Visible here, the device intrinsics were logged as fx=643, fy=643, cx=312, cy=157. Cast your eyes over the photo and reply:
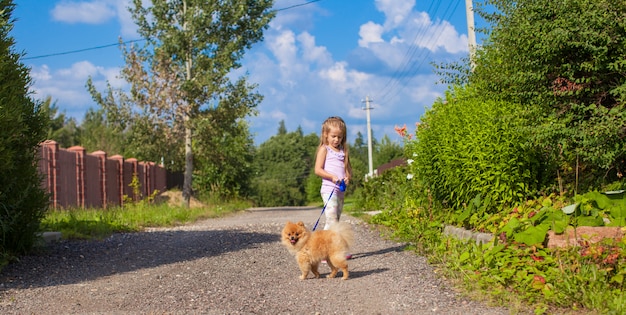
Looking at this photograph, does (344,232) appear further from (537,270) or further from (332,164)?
(537,270)

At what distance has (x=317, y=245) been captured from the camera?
645cm

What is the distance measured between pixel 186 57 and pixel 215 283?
2047 cm

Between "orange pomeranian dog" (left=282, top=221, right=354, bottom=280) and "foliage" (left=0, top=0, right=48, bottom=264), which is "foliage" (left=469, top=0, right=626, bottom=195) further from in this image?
"foliage" (left=0, top=0, right=48, bottom=264)

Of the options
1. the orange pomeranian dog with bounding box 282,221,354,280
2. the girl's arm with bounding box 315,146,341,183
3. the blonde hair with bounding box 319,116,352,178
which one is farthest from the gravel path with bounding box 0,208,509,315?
the blonde hair with bounding box 319,116,352,178

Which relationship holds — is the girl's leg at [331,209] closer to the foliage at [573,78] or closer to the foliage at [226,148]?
the foliage at [573,78]

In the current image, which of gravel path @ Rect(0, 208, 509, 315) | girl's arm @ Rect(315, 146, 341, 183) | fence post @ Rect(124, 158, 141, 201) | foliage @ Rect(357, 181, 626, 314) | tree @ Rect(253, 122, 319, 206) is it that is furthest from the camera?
tree @ Rect(253, 122, 319, 206)

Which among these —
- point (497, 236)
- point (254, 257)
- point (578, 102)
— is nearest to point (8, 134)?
point (254, 257)

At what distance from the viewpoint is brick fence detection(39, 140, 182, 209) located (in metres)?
16.9

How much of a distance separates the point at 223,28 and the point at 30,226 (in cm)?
1866

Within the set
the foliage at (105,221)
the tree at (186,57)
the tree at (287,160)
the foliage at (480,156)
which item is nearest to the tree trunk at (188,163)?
the tree at (186,57)

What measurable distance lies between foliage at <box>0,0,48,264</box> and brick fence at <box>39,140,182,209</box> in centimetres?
476

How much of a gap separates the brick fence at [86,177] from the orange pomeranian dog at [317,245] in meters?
8.12

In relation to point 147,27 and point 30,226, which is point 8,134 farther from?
point 147,27

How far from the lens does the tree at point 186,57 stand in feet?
81.7
